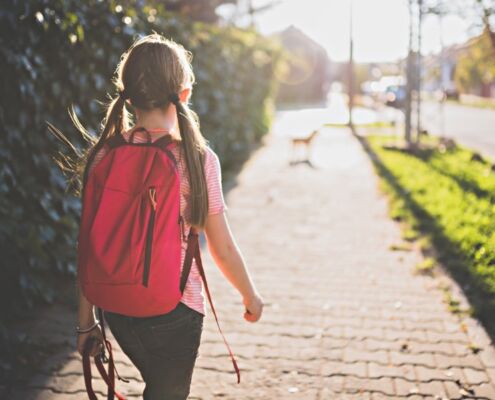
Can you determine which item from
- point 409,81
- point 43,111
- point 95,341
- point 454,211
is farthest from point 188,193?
point 409,81

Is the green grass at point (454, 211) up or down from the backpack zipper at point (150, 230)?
down

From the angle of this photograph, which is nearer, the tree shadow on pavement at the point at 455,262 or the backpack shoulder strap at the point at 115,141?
the backpack shoulder strap at the point at 115,141

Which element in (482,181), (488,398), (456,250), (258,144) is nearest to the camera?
(488,398)

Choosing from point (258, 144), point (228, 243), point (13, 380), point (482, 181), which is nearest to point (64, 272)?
point (13, 380)

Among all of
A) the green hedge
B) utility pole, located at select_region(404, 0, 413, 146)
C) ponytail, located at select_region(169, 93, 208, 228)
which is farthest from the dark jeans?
utility pole, located at select_region(404, 0, 413, 146)

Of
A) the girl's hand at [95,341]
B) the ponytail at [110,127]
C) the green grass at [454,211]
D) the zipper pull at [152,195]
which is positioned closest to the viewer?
the zipper pull at [152,195]

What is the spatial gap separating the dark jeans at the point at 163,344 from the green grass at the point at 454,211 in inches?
116

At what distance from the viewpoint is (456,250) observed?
6.02 metres

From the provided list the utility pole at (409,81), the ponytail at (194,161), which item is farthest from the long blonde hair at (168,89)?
the utility pole at (409,81)

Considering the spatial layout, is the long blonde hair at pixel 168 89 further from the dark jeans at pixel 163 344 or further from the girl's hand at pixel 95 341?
the girl's hand at pixel 95 341

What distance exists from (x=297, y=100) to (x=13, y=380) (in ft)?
161

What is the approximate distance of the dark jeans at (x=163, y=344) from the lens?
213 centimetres

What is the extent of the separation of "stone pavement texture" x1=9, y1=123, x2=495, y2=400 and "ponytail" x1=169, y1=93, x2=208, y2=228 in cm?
185

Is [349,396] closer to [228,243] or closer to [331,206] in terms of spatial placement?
[228,243]
